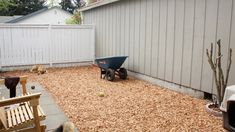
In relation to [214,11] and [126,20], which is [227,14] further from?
[126,20]

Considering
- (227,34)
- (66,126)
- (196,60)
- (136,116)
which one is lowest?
(136,116)

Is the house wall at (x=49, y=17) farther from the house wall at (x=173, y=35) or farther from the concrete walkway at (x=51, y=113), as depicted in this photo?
the concrete walkway at (x=51, y=113)

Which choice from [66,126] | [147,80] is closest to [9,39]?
[147,80]

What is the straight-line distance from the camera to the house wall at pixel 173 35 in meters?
5.05

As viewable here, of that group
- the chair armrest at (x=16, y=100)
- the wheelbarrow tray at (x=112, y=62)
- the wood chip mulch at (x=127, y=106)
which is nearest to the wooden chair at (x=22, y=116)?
the chair armrest at (x=16, y=100)

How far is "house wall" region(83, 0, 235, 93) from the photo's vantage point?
505 cm

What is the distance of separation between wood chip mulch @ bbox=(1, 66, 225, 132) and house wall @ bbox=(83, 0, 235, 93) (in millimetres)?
487

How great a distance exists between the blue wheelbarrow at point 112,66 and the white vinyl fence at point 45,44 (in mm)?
3163

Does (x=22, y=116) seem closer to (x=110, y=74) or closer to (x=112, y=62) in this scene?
(x=112, y=62)

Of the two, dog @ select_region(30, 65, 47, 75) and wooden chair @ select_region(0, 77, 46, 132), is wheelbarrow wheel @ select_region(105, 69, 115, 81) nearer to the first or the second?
dog @ select_region(30, 65, 47, 75)

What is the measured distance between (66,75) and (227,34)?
557 centimetres

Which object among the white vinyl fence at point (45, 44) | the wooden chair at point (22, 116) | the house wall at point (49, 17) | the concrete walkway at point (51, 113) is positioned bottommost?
the concrete walkway at point (51, 113)

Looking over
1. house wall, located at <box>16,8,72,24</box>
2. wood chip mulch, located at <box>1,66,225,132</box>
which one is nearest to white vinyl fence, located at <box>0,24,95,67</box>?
wood chip mulch, located at <box>1,66,225,132</box>

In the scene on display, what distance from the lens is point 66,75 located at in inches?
343
